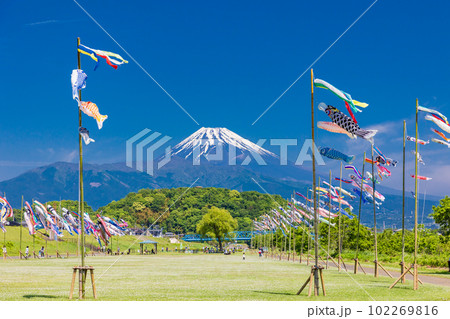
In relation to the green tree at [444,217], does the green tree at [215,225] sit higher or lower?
lower

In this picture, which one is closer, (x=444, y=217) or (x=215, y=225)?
(x=444, y=217)

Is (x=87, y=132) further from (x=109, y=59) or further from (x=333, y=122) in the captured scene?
(x=333, y=122)

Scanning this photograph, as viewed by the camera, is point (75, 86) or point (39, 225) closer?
point (75, 86)

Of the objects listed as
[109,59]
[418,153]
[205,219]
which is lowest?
[205,219]

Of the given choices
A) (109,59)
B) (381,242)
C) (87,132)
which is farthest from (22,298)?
(381,242)

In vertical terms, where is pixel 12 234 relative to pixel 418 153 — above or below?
below

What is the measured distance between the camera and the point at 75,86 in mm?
18984

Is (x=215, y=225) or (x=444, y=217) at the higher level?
(x=444, y=217)

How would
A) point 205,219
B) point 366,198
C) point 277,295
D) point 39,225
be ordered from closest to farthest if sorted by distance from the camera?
point 277,295, point 366,198, point 39,225, point 205,219

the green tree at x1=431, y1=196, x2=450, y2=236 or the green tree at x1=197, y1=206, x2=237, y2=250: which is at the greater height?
the green tree at x1=431, y1=196, x2=450, y2=236

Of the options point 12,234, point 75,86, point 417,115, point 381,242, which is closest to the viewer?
point 75,86

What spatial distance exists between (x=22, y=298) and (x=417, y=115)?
58.3ft

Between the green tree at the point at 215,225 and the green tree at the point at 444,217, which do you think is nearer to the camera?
the green tree at the point at 444,217

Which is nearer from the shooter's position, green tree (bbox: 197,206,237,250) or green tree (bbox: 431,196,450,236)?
green tree (bbox: 431,196,450,236)
